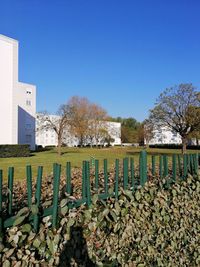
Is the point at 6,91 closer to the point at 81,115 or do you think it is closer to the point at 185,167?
the point at 81,115

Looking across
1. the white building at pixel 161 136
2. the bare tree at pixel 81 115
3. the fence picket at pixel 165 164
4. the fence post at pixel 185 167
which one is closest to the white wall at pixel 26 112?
the bare tree at pixel 81 115

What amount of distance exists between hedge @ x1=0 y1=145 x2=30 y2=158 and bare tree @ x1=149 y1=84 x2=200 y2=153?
14.0 metres

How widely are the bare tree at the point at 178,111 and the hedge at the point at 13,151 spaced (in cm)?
1405

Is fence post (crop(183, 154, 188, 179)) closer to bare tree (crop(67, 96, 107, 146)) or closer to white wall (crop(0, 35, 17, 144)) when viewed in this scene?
white wall (crop(0, 35, 17, 144))

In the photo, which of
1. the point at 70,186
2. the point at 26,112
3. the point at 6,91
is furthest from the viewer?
the point at 26,112

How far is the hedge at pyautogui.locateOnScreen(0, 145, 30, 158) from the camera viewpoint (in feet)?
94.9

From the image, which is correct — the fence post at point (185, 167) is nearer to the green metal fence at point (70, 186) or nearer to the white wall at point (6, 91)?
the green metal fence at point (70, 186)

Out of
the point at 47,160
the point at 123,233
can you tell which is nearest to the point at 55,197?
the point at 123,233

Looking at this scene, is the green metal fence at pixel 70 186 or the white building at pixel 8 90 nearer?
the green metal fence at pixel 70 186

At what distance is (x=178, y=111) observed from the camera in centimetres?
3097

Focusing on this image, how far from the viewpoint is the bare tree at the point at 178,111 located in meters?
30.5

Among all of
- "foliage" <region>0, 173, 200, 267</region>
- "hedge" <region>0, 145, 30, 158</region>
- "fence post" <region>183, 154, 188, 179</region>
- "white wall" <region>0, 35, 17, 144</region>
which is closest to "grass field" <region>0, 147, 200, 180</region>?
"hedge" <region>0, 145, 30, 158</region>

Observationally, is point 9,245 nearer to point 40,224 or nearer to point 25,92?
point 40,224

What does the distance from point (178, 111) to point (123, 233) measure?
96.9ft
